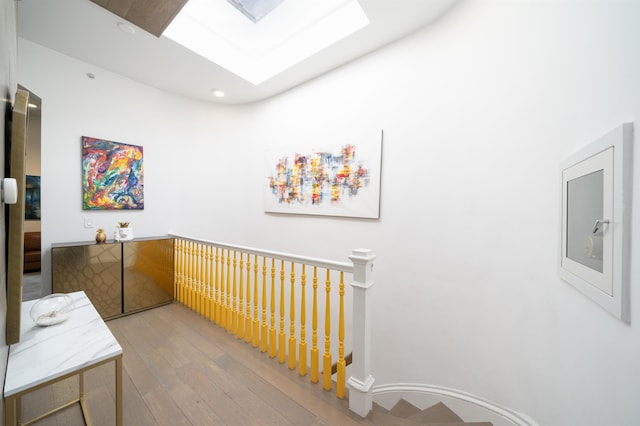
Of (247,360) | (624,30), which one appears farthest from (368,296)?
(624,30)

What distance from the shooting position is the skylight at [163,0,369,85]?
2332mm

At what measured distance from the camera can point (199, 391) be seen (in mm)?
1652

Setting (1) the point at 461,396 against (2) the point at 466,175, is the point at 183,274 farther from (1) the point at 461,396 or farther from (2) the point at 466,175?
(2) the point at 466,175

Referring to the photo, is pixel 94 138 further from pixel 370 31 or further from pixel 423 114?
pixel 423 114

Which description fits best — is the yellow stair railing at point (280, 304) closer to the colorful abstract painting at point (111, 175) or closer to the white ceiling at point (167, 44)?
the colorful abstract painting at point (111, 175)

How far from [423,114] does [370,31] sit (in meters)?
0.89

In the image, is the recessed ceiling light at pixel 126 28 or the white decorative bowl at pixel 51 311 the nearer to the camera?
the white decorative bowl at pixel 51 311

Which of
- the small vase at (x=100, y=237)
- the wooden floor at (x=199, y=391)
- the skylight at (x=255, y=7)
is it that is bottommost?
the wooden floor at (x=199, y=391)

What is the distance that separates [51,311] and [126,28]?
7.91 feet

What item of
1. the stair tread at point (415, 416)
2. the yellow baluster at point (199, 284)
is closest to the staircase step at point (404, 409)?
the stair tread at point (415, 416)

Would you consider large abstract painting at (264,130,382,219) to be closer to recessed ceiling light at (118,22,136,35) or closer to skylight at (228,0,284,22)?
skylight at (228,0,284,22)

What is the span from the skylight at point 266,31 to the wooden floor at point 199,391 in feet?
9.50

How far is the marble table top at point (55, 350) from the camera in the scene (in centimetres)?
→ 88

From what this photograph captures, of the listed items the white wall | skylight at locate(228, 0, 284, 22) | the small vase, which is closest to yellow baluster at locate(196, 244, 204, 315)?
the white wall
